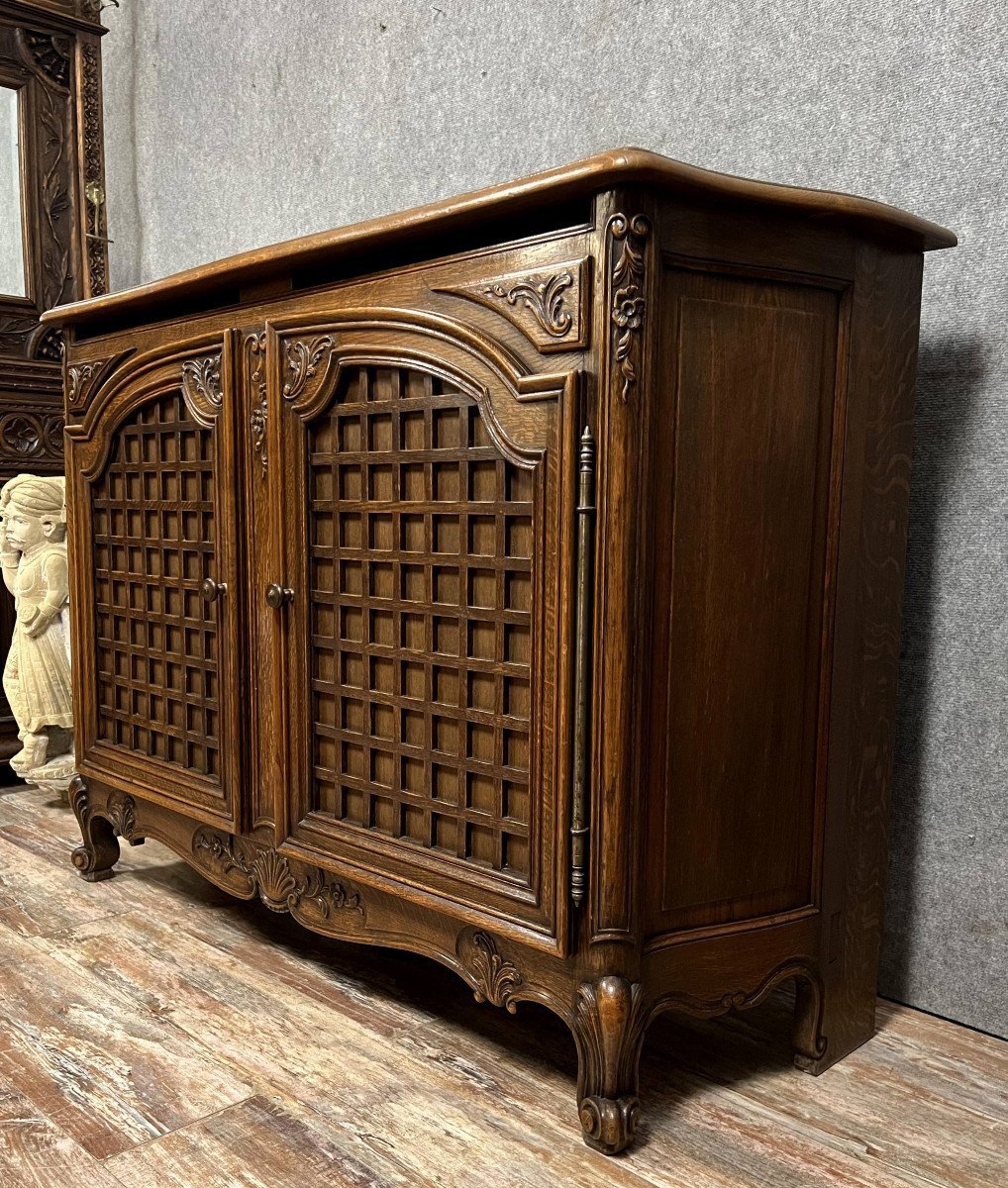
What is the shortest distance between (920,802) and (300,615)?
98 centimetres

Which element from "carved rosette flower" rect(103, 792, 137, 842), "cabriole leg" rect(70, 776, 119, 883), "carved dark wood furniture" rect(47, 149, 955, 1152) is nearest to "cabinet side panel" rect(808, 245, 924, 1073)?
"carved dark wood furniture" rect(47, 149, 955, 1152)

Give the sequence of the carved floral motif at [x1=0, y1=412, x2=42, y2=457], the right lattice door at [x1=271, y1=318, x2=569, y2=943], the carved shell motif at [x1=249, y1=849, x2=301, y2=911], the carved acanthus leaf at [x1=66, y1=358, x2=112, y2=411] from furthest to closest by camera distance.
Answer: the carved floral motif at [x1=0, y1=412, x2=42, y2=457]
the carved acanthus leaf at [x1=66, y1=358, x2=112, y2=411]
the carved shell motif at [x1=249, y1=849, x2=301, y2=911]
the right lattice door at [x1=271, y1=318, x2=569, y2=943]

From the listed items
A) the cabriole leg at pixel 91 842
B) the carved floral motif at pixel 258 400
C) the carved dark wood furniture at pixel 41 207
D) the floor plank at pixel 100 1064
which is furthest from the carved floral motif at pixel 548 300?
the carved dark wood furniture at pixel 41 207

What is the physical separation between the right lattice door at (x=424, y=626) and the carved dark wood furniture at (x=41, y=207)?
1.53 metres

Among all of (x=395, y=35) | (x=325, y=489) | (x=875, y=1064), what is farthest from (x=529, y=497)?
(x=395, y=35)

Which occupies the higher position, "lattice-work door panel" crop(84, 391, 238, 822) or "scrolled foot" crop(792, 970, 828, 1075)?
"lattice-work door panel" crop(84, 391, 238, 822)

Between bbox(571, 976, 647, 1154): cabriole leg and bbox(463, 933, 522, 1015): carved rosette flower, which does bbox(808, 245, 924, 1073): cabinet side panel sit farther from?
bbox(463, 933, 522, 1015): carved rosette flower

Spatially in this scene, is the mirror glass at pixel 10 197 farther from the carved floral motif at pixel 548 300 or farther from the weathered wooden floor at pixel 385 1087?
the carved floral motif at pixel 548 300

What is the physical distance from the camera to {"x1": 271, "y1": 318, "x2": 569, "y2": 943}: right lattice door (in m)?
1.32

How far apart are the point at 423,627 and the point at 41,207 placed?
6.97 ft

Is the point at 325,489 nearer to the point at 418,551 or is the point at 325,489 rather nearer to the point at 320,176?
the point at 418,551

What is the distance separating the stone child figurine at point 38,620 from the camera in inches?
103

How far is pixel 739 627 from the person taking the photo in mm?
A: 1338

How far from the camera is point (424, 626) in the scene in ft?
4.79
